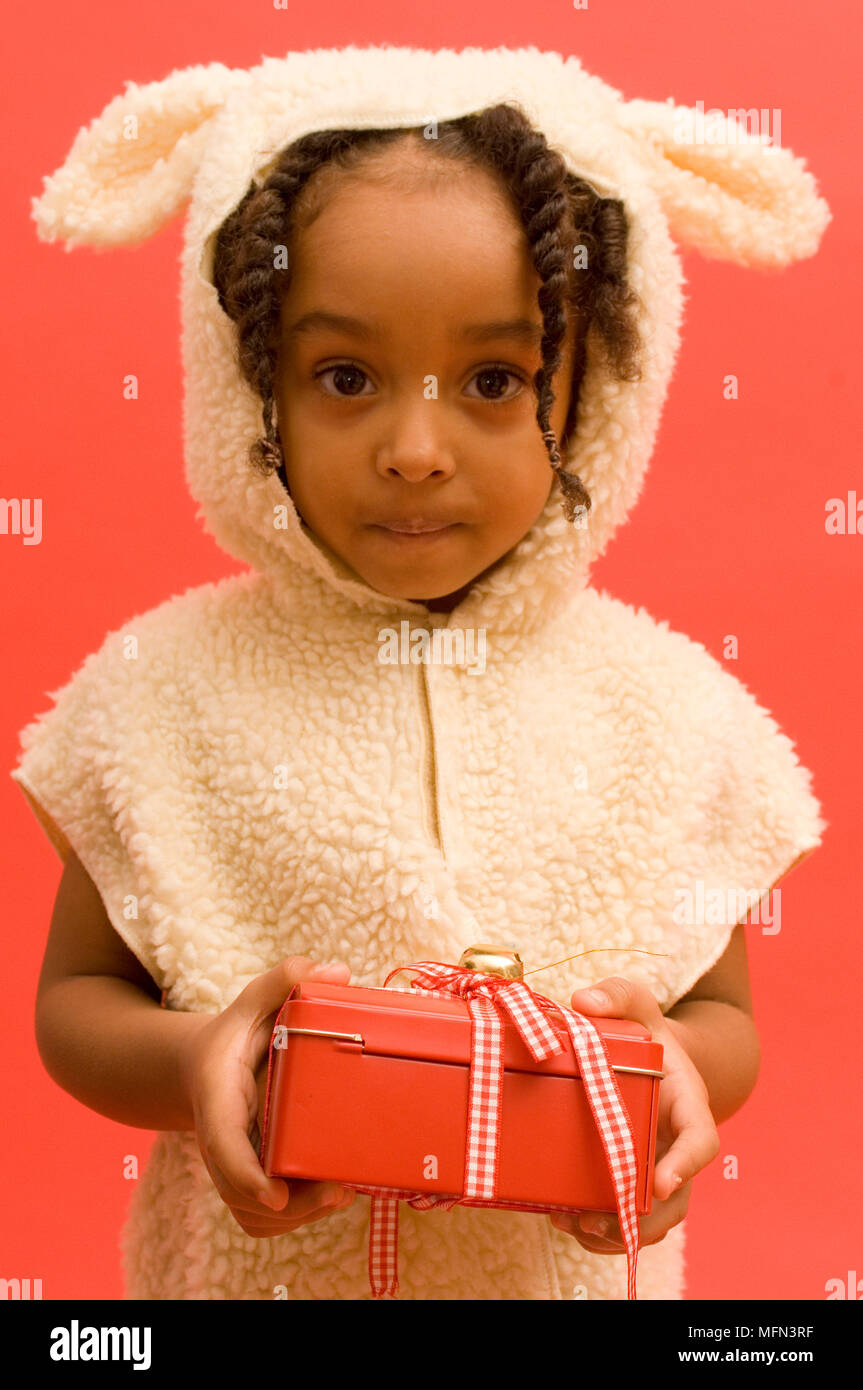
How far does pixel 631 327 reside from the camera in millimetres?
1047

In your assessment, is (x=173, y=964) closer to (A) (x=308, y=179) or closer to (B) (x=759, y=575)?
(A) (x=308, y=179)

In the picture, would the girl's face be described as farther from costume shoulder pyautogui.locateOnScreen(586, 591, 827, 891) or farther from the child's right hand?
the child's right hand

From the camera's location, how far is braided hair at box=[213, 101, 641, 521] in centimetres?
98

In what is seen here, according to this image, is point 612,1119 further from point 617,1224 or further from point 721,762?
point 721,762

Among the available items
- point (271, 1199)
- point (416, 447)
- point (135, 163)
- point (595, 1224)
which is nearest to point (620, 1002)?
point (595, 1224)

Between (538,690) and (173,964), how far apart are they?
1.01ft

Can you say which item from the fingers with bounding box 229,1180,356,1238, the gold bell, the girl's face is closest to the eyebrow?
the girl's face

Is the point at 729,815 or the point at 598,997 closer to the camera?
the point at 598,997

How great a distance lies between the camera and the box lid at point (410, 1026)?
81cm

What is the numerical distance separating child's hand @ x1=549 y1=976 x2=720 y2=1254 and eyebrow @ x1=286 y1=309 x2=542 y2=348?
1.31ft

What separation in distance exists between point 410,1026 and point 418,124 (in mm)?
555

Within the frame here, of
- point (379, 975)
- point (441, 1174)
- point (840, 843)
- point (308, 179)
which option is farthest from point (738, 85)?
point (441, 1174)

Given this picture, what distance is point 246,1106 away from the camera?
2.79ft

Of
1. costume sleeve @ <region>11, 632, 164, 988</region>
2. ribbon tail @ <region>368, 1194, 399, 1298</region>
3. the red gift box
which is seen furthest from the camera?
costume sleeve @ <region>11, 632, 164, 988</region>
